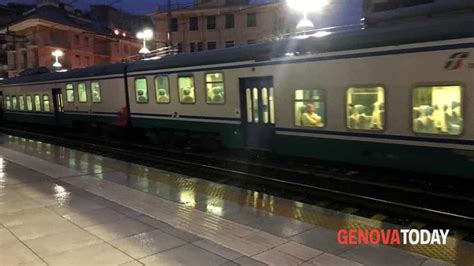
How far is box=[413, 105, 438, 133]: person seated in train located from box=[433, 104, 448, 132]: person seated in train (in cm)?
6

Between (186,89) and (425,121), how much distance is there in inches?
285

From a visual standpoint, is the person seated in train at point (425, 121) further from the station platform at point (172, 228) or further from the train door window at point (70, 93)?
the train door window at point (70, 93)

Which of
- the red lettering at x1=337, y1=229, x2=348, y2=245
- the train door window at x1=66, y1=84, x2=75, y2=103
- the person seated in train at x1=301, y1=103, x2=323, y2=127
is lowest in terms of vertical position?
the red lettering at x1=337, y1=229, x2=348, y2=245

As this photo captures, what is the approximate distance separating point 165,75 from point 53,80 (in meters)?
9.93

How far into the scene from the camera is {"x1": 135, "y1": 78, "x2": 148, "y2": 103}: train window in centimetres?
1527

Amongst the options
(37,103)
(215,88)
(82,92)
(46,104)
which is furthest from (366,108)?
(37,103)

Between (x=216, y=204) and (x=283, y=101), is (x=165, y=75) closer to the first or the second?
(x=283, y=101)

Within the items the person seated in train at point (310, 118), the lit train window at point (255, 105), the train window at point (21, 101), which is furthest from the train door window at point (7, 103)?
the person seated in train at point (310, 118)

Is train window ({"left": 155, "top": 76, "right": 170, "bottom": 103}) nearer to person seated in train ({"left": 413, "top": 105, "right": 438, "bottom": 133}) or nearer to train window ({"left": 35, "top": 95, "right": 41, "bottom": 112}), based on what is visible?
person seated in train ({"left": 413, "top": 105, "right": 438, "bottom": 133})

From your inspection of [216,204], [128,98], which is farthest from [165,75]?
[216,204]

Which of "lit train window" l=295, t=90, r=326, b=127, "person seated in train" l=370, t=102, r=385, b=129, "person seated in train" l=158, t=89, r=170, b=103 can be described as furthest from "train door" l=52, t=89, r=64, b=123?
"person seated in train" l=370, t=102, r=385, b=129

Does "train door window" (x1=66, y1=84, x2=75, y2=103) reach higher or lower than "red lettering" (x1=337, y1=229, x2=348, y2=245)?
higher

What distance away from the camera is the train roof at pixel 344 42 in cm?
743

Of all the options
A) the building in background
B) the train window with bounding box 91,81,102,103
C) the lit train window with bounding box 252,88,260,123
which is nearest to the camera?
the lit train window with bounding box 252,88,260,123
